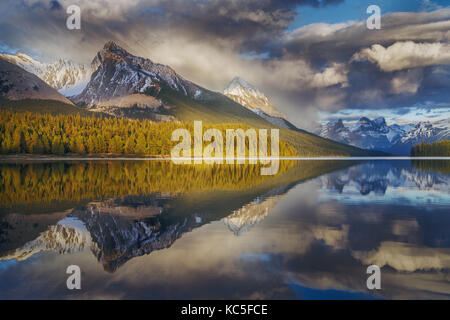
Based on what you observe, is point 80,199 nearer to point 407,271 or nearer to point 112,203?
point 112,203

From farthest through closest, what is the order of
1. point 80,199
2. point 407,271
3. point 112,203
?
point 80,199 < point 112,203 < point 407,271

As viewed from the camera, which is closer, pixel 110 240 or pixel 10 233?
pixel 110 240

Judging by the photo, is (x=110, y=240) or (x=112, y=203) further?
(x=112, y=203)

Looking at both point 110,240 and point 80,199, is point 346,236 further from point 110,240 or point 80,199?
point 80,199

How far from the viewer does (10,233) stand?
2045cm

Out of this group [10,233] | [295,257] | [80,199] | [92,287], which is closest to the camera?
[92,287]

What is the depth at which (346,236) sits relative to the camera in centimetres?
2017

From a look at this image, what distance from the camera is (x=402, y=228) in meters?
22.3
